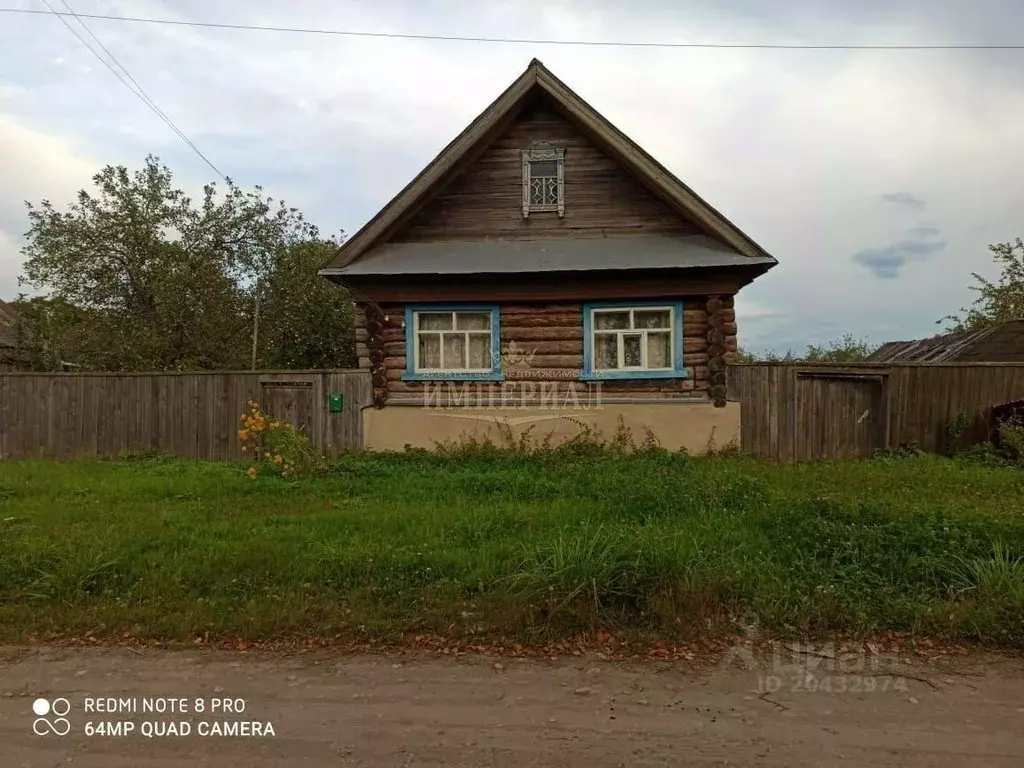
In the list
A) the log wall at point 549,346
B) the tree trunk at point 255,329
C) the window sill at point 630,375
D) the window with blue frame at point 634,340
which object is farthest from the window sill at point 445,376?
the tree trunk at point 255,329

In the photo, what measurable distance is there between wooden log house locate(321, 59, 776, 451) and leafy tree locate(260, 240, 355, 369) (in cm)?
922

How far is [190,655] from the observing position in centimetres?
406

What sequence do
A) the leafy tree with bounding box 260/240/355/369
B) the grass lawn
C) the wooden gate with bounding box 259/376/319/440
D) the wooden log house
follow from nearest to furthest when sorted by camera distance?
the grass lawn, the wooden log house, the wooden gate with bounding box 259/376/319/440, the leafy tree with bounding box 260/240/355/369

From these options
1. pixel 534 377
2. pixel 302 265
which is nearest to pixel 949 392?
pixel 534 377

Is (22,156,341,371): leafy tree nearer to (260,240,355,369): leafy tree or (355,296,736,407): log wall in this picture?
(260,240,355,369): leafy tree

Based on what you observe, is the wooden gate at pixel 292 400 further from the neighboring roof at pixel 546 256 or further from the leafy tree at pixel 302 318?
the leafy tree at pixel 302 318

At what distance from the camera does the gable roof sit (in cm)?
1159

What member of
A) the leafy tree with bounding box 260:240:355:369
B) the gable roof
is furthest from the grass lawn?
the leafy tree with bounding box 260:240:355:369

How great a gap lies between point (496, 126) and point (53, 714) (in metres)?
11.4

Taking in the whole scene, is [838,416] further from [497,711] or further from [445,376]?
[497,711]

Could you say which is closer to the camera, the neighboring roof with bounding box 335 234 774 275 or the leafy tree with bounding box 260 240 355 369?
the neighboring roof with bounding box 335 234 774 275

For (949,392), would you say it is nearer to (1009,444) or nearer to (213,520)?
(1009,444)

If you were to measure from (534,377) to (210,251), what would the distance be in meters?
13.6

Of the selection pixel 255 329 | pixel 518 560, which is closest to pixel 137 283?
pixel 255 329
